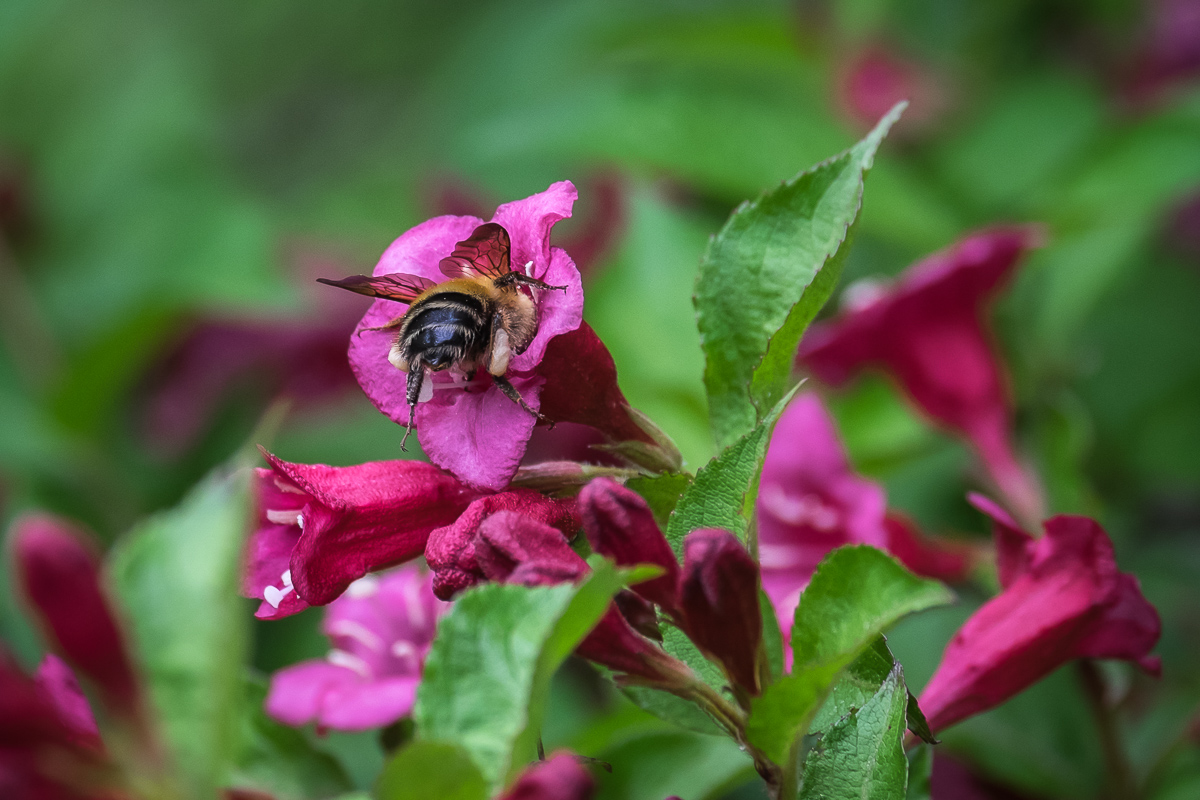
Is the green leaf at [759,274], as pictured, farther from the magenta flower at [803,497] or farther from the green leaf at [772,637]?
the magenta flower at [803,497]

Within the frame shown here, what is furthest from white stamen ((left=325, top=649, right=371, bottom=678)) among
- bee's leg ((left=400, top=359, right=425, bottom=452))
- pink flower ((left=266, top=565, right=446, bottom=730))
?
bee's leg ((left=400, top=359, right=425, bottom=452))

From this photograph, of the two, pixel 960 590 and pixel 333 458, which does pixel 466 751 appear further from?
pixel 333 458

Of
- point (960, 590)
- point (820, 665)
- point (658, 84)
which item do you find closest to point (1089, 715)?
point (960, 590)

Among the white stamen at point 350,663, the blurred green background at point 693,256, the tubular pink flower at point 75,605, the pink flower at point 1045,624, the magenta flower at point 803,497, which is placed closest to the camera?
the tubular pink flower at point 75,605

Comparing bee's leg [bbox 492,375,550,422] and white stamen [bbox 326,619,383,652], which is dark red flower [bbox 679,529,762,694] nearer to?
bee's leg [bbox 492,375,550,422]

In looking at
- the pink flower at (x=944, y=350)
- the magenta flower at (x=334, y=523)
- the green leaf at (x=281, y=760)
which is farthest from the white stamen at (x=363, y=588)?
the pink flower at (x=944, y=350)

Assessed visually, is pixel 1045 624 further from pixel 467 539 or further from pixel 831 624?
pixel 467 539

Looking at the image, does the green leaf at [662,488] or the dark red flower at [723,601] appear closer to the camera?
the dark red flower at [723,601]
